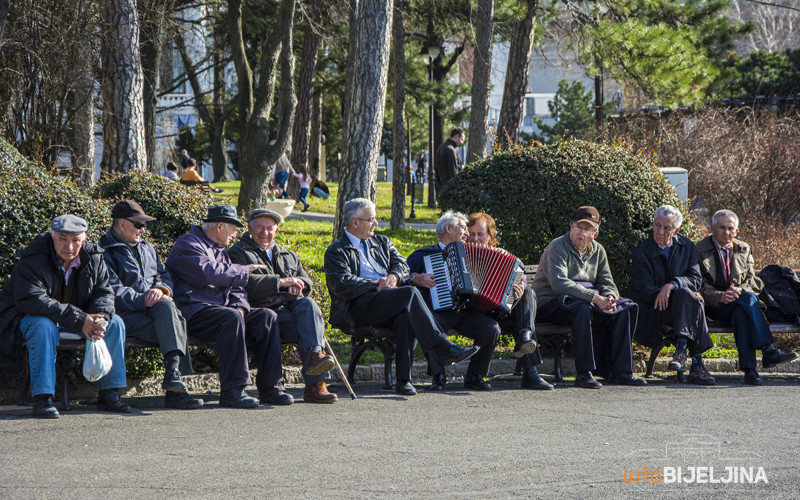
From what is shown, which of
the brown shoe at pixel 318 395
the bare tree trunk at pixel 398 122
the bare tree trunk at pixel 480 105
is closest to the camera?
the brown shoe at pixel 318 395

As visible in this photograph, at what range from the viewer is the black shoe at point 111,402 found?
6391mm

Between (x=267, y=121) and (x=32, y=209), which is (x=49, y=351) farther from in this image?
(x=267, y=121)

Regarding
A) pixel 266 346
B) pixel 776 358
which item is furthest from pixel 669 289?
pixel 266 346

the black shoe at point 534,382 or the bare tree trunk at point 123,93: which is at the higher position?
the bare tree trunk at point 123,93

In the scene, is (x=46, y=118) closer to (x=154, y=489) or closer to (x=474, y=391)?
(x=474, y=391)

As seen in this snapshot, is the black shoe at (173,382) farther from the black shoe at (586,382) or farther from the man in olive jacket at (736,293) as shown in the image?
the man in olive jacket at (736,293)

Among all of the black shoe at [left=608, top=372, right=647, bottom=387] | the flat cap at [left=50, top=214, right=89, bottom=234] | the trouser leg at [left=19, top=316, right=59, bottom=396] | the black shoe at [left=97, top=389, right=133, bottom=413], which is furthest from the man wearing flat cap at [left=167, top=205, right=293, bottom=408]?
the black shoe at [left=608, top=372, right=647, bottom=387]

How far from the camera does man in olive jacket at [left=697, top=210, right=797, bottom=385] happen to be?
8391 millimetres

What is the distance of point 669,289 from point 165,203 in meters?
4.84

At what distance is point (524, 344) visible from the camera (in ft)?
24.5

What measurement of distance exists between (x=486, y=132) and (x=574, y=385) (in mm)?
9749

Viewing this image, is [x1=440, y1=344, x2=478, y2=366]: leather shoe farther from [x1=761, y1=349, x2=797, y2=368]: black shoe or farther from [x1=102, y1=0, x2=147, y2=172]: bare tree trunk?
[x1=102, y1=0, x2=147, y2=172]: bare tree trunk

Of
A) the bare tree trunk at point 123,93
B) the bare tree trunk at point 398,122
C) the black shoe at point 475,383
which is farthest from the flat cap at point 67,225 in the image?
the bare tree trunk at point 398,122

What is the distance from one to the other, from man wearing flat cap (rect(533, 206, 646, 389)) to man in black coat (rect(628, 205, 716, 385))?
35 cm
